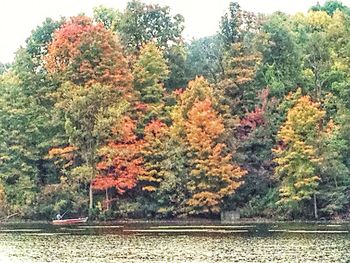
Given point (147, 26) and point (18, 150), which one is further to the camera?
point (147, 26)

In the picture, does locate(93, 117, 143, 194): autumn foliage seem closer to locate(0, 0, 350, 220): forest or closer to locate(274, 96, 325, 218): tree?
locate(0, 0, 350, 220): forest

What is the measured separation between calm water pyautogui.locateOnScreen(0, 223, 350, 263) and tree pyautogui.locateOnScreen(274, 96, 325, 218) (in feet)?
16.2

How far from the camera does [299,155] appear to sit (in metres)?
57.8

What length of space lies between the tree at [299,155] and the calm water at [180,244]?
16.2 ft

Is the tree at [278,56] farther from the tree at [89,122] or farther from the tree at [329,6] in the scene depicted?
the tree at [329,6]

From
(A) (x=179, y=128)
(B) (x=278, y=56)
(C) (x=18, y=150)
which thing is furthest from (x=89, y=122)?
(B) (x=278, y=56)

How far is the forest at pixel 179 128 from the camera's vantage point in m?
59.5

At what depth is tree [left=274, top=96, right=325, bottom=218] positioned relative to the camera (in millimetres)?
57344

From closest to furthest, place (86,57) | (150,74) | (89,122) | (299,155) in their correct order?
(299,155) < (89,122) < (86,57) < (150,74)

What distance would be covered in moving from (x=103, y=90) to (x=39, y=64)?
10.7 m

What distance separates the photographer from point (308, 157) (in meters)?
57.7

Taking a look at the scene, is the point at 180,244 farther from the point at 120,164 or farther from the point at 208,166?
the point at 120,164

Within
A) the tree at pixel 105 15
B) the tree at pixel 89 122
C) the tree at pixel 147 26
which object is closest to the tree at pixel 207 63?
the tree at pixel 147 26

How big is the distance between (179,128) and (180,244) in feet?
83.4
